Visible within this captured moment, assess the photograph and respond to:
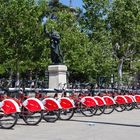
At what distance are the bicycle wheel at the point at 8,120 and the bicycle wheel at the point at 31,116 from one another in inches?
21.9

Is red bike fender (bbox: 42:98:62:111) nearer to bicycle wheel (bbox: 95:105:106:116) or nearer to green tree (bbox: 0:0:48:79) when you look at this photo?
bicycle wheel (bbox: 95:105:106:116)

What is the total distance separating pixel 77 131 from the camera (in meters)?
12.4

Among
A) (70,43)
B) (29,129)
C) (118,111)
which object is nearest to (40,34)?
(70,43)

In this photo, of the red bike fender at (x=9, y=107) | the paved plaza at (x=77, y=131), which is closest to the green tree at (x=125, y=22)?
the paved plaza at (x=77, y=131)

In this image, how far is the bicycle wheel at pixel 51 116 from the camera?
1424 cm

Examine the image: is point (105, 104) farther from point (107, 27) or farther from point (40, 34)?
point (107, 27)

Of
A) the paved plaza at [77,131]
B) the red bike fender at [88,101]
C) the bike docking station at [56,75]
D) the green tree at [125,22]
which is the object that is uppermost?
the green tree at [125,22]

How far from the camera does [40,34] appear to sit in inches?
1364

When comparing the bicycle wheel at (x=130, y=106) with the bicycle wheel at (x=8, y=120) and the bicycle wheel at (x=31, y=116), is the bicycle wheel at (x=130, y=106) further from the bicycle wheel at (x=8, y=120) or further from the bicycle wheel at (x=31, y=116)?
the bicycle wheel at (x=8, y=120)

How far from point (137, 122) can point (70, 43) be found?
24.6 metres

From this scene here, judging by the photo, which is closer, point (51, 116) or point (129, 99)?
point (51, 116)

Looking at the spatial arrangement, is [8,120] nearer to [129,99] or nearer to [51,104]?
[51,104]

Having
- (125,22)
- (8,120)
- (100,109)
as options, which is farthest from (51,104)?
(125,22)

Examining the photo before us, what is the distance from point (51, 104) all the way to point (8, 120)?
184 centimetres
